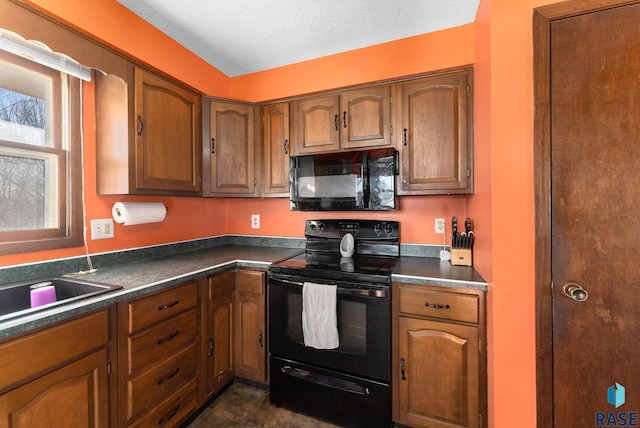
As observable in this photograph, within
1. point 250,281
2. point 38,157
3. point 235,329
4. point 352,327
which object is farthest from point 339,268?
point 38,157

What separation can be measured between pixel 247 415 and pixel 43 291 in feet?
4.22

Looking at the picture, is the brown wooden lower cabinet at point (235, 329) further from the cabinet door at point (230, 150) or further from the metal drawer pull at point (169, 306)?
the cabinet door at point (230, 150)

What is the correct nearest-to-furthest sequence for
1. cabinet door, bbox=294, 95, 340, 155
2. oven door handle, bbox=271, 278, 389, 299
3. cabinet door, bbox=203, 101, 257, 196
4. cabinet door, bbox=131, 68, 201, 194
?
oven door handle, bbox=271, 278, 389, 299 → cabinet door, bbox=131, 68, 201, 194 → cabinet door, bbox=294, 95, 340, 155 → cabinet door, bbox=203, 101, 257, 196

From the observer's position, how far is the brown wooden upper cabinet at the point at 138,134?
5.11 feet

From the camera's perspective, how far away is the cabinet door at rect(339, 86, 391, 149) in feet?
6.01

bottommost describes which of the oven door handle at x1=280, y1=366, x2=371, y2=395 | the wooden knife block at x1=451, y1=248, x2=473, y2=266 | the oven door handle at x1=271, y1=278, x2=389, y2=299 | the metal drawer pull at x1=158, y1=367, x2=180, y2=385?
the oven door handle at x1=280, y1=366, x2=371, y2=395

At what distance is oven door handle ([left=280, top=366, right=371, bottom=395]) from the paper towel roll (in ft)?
4.28

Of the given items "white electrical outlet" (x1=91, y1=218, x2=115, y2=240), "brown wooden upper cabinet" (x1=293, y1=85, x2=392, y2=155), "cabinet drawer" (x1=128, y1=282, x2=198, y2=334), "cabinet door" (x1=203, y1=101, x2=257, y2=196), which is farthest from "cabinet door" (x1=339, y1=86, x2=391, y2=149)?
"white electrical outlet" (x1=91, y1=218, x2=115, y2=240)

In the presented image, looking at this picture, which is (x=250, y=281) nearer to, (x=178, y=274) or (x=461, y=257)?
(x=178, y=274)

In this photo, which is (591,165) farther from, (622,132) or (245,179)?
(245,179)

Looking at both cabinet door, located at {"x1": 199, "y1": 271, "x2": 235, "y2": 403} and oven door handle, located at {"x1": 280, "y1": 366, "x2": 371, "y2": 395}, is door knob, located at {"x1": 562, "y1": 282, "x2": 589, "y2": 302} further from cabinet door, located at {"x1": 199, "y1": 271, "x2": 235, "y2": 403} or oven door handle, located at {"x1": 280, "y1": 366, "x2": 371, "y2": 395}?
cabinet door, located at {"x1": 199, "y1": 271, "x2": 235, "y2": 403}

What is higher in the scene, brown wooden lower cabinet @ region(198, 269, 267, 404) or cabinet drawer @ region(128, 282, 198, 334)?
cabinet drawer @ region(128, 282, 198, 334)

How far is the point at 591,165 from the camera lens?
1.13 metres

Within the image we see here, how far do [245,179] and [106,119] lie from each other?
36.5 inches
